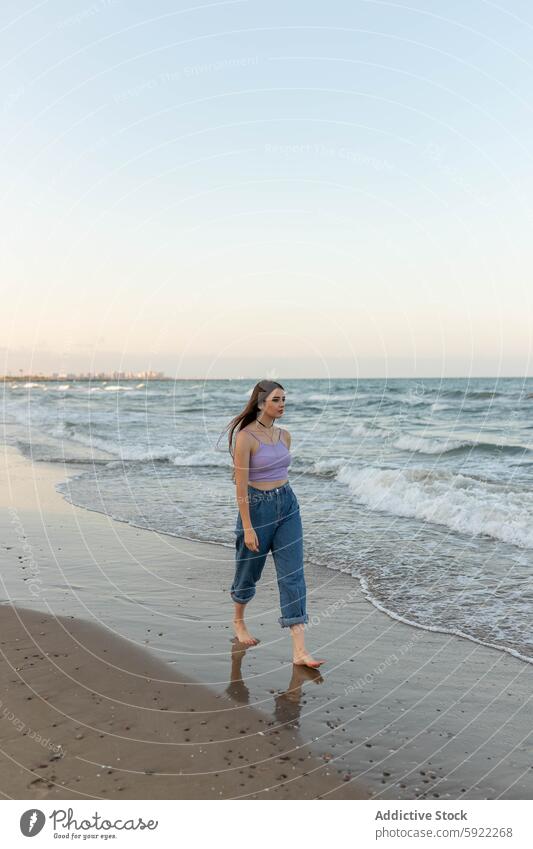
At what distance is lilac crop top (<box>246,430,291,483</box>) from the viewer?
5426mm

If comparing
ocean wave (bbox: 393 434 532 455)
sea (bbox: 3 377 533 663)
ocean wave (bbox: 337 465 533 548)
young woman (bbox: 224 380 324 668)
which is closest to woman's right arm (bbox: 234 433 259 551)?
young woman (bbox: 224 380 324 668)

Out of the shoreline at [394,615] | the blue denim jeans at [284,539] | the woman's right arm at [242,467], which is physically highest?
the woman's right arm at [242,467]

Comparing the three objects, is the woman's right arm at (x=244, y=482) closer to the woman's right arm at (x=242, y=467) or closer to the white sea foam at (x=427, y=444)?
the woman's right arm at (x=242, y=467)

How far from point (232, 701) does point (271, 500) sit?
59.7 inches

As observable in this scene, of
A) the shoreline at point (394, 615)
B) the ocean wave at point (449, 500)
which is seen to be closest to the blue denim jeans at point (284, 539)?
the shoreline at point (394, 615)

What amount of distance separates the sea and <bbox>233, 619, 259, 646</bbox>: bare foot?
157 centimetres

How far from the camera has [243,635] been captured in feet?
19.0

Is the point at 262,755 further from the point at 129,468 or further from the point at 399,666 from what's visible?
the point at 129,468

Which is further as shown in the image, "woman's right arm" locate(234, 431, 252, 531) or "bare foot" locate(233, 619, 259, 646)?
"bare foot" locate(233, 619, 259, 646)

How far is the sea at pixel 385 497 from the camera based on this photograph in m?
7.27

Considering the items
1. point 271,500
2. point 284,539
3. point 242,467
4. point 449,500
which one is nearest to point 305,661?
point 284,539

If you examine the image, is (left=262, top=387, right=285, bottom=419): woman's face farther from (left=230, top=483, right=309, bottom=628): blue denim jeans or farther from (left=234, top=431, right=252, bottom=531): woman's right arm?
(left=230, top=483, right=309, bottom=628): blue denim jeans

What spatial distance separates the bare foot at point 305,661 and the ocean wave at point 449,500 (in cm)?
531

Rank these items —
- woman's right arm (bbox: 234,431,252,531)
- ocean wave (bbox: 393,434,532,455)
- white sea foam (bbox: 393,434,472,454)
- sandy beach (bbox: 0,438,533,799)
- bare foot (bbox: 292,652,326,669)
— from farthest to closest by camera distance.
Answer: white sea foam (bbox: 393,434,472,454) → ocean wave (bbox: 393,434,532,455) → woman's right arm (bbox: 234,431,252,531) → bare foot (bbox: 292,652,326,669) → sandy beach (bbox: 0,438,533,799)
